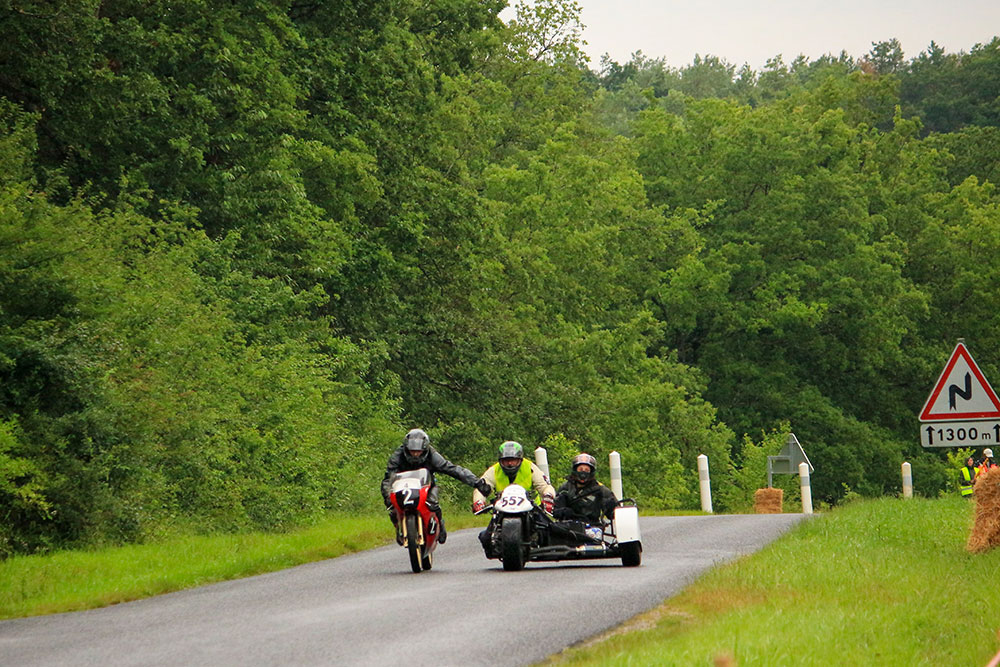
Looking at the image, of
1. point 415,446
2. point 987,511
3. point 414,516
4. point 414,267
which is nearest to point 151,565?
point 414,516

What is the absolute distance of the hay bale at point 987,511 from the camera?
1752cm

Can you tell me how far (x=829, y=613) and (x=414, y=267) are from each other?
28572mm

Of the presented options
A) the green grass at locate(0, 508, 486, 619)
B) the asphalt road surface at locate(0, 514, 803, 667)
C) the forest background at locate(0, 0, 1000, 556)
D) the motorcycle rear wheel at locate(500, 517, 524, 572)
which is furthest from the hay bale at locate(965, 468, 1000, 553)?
the forest background at locate(0, 0, 1000, 556)

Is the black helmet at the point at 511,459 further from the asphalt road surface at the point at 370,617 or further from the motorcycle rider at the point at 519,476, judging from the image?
the asphalt road surface at the point at 370,617

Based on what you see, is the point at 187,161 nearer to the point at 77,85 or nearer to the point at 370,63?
the point at 77,85

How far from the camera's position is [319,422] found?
28.6m

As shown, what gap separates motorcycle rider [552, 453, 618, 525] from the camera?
Result: 61.5 feet

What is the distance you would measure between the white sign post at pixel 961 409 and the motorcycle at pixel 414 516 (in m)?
5.50

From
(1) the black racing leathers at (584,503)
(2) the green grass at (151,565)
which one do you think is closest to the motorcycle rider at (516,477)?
(1) the black racing leathers at (584,503)

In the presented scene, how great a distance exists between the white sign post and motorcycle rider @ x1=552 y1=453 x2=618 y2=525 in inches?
150

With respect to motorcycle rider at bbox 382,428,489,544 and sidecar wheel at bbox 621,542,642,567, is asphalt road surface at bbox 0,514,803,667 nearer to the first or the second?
sidecar wheel at bbox 621,542,642,567

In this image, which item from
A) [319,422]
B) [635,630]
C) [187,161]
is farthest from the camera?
[187,161]

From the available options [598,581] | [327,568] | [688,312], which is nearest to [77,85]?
[327,568]

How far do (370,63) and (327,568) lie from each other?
805 inches
